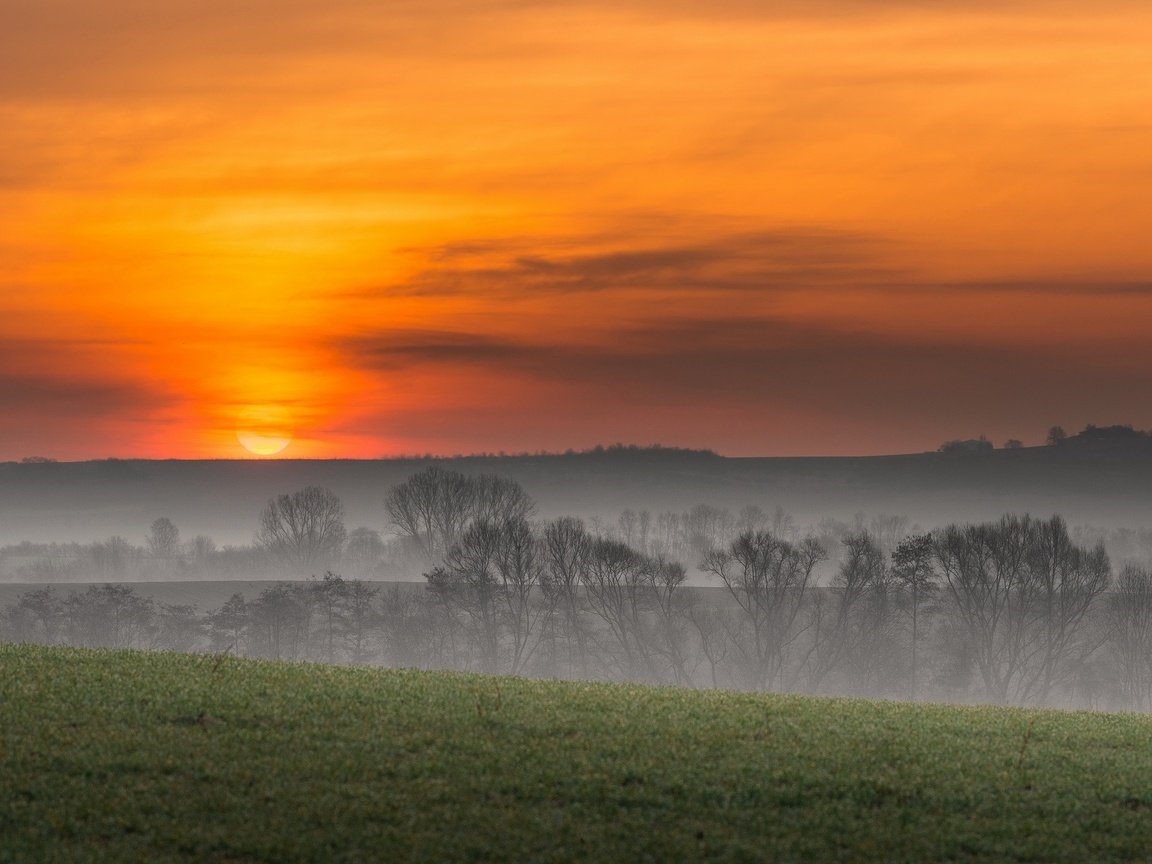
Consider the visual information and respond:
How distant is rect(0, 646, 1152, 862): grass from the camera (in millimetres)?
12680

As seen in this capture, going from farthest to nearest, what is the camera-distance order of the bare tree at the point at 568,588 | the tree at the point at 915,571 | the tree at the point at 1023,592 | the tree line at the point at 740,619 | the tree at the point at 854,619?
the bare tree at the point at 568,588 < the tree at the point at 854,619 < the tree at the point at 915,571 < the tree line at the point at 740,619 < the tree at the point at 1023,592

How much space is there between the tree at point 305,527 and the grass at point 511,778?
129m

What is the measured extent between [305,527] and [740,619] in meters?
61.0

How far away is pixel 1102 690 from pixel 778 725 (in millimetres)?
89485

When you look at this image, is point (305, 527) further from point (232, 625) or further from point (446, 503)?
point (232, 625)

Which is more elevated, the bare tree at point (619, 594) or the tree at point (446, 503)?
the tree at point (446, 503)

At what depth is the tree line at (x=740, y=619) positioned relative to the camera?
3863 inches

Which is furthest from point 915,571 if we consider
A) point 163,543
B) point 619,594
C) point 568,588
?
point 163,543

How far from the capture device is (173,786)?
45.5 ft

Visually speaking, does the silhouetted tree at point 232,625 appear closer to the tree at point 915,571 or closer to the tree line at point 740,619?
the tree line at point 740,619

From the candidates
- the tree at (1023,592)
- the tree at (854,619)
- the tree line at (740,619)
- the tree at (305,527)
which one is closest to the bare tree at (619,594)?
the tree line at (740,619)

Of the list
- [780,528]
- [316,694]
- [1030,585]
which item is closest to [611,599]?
[1030,585]

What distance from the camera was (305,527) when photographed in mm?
148125

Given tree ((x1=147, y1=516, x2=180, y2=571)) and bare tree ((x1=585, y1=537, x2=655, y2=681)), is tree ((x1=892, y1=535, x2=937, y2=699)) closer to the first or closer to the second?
bare tree ((x1=585, y1=537, x2=655, y2=681))
